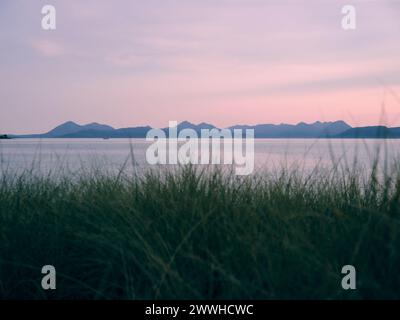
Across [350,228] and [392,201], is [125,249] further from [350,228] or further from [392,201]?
[392,201]

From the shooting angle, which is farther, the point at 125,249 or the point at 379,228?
the point at 125,249

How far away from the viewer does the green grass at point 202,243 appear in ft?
8.79

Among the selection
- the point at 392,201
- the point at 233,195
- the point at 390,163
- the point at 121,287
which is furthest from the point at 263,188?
the point at 121,287

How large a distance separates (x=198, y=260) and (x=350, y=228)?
0.93 meters

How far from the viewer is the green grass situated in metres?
2.68

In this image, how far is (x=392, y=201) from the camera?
3.06m

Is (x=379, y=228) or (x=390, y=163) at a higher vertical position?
(x=390, y=163)

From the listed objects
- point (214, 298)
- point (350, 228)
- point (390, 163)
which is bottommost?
point (214, 298)

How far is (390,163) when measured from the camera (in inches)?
144

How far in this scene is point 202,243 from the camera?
3057mm
